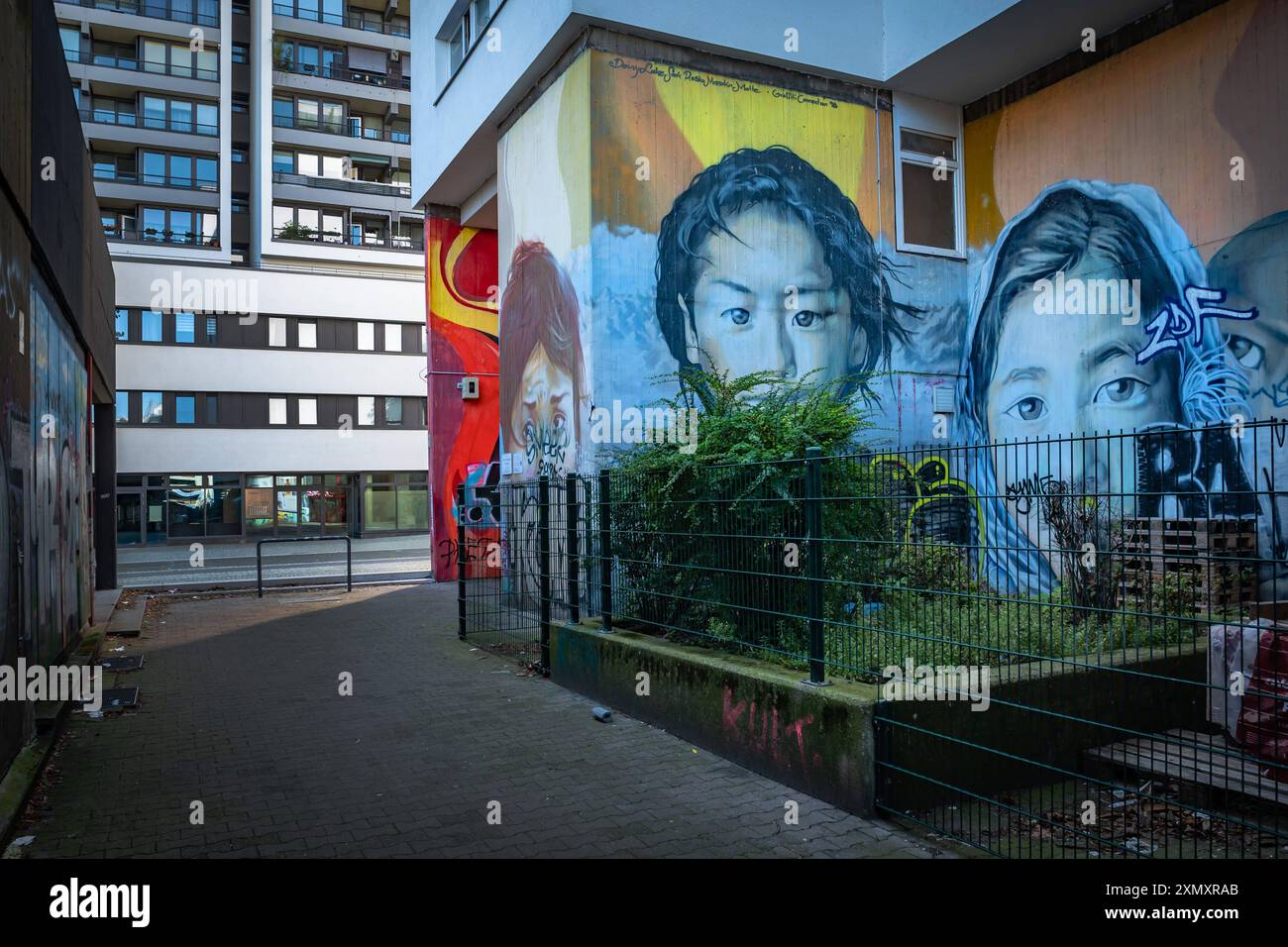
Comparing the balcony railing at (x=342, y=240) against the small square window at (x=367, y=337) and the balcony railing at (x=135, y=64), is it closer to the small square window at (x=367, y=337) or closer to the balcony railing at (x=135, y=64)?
the small square window at (x=367, y=337)

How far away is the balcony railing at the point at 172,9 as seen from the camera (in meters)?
40.7

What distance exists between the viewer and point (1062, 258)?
13.0m

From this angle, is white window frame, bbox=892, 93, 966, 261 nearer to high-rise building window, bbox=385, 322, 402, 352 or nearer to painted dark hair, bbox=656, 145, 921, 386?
painted dark hair, bbox=656, 145, 921, 386

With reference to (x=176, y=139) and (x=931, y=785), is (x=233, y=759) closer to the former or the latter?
(x=931, y=785)

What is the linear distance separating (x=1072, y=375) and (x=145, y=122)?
136ft

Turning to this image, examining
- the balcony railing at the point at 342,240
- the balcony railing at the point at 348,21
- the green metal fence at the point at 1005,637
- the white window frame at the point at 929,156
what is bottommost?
the green metal fence at the point at 1005,637

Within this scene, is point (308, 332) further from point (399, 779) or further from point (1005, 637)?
point (1005, 637)

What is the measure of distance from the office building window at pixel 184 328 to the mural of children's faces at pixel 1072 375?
1186 inches

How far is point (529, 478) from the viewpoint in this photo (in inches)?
545

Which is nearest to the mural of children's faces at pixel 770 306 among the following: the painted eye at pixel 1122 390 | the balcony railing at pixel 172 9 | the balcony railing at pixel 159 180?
the painted eye at pixel 1122 390

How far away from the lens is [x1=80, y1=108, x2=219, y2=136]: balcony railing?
1583 inches

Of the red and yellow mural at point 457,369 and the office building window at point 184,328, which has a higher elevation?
the office building window at point 184,328
